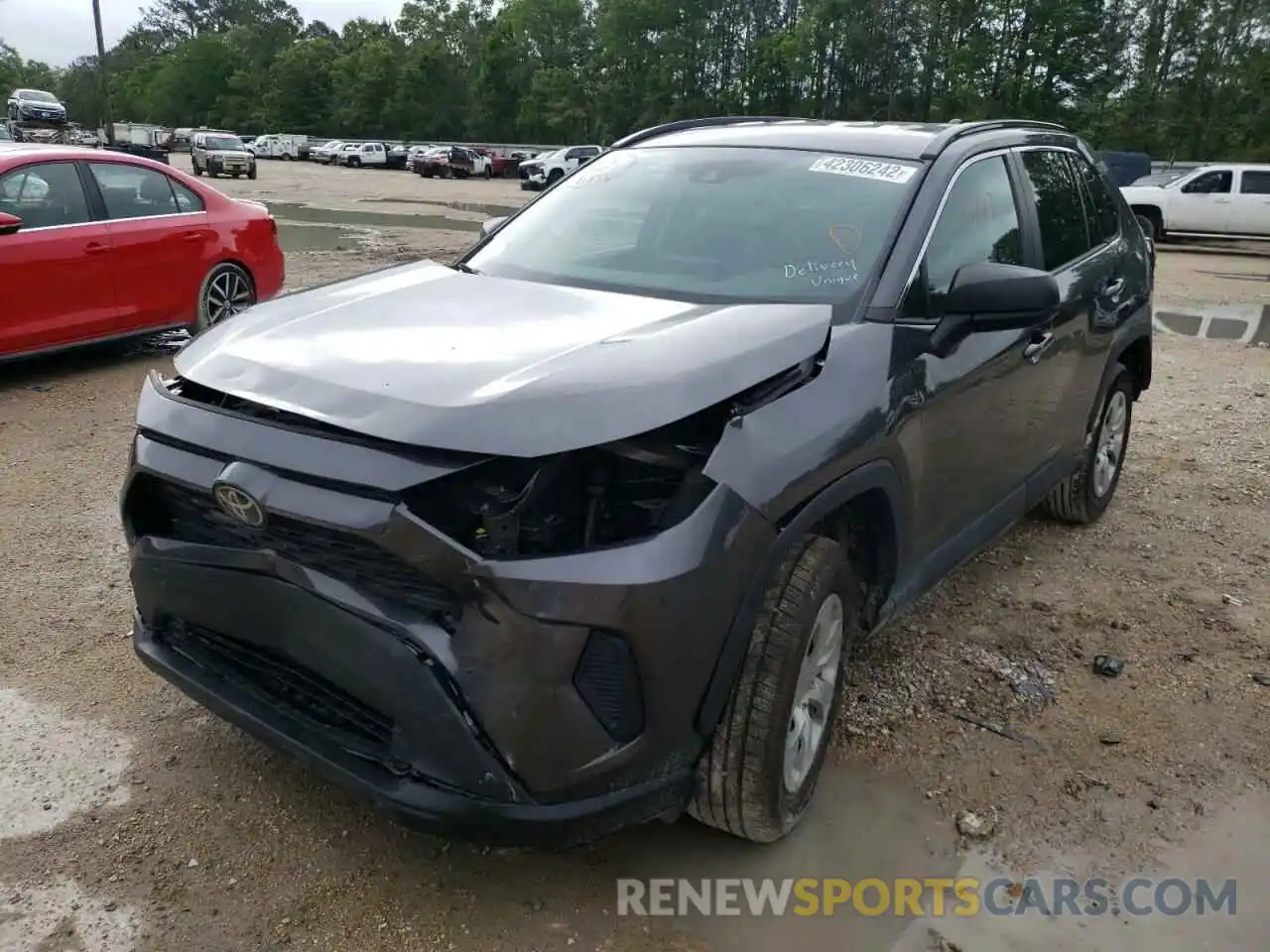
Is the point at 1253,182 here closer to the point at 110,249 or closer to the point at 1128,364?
the point at 1128,364

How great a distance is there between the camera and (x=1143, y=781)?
10.1ft

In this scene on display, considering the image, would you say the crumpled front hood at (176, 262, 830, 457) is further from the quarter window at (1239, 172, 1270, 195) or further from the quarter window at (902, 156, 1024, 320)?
the quarter window at (1239, 172, 1270, 195)

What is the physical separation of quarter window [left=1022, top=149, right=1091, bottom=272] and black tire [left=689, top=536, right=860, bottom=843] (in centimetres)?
206

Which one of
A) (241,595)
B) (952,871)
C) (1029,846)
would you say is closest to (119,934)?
(241,595)

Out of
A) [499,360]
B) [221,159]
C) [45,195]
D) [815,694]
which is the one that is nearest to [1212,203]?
[45,195]

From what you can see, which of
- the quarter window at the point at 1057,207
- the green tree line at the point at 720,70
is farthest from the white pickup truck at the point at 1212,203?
the green tree line at the point at 720,70

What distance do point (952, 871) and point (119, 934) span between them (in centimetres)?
202

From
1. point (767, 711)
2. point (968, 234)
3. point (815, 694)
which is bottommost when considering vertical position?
point (815, 694)

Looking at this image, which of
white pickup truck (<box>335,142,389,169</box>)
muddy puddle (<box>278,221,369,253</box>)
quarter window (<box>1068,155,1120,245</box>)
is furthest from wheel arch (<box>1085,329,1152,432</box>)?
white pickup truck (<box>335,142,389,169</box>)

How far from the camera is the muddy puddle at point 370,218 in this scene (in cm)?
1988

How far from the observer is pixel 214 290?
7.94 metres

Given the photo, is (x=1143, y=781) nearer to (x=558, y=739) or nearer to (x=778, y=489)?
(x=778, y=489)

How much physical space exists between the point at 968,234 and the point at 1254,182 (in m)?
20.7

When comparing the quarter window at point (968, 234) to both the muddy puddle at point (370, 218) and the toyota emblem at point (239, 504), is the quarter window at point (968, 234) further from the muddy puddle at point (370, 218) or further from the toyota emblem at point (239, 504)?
the muddy puddle at point (370, 218)
